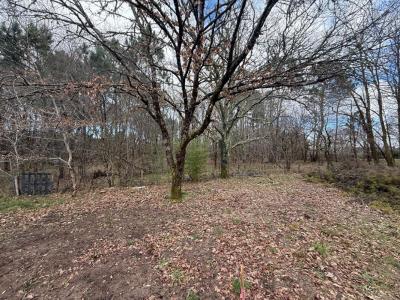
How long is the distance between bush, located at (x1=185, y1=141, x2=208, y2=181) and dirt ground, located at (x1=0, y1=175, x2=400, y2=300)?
485cm

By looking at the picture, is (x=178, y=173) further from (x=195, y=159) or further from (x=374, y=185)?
(x=374, y=185)

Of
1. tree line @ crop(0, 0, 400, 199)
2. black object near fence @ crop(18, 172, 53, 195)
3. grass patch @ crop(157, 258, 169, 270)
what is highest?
tree line @ crop(0, 0, 400, 199)

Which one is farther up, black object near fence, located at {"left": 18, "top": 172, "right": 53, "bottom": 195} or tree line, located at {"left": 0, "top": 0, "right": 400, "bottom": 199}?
tree line, located at {"left": 0, "top": 0, "right": 400, "bottom": 199}

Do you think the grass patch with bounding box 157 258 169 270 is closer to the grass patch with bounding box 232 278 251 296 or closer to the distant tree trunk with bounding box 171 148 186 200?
the grass patch with bounding box 232 278 251 296

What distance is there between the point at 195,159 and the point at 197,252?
734 centimetres

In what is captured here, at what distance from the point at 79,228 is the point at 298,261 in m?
4.17

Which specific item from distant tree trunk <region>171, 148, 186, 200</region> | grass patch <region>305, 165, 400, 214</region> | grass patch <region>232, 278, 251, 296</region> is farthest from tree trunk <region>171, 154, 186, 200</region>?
grass patch <region>305, 165, 400, 214</region>

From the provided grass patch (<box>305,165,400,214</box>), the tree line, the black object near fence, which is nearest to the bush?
the tree line

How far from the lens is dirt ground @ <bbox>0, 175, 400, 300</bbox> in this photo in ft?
9.11

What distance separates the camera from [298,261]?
332 cm

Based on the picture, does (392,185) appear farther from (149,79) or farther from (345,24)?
(149,79)

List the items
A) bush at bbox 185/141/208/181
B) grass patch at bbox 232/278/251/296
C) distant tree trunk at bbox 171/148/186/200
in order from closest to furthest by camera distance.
→ grass patch at bbox 232/278/251/296 → distant tree trunk at bbox 171/148/186/200 → bush at bbox 185/141/208/181

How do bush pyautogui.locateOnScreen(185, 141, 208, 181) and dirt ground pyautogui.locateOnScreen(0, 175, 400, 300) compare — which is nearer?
dirt ground pyautogui.locateOnScreen(0, 175, 400, 300)

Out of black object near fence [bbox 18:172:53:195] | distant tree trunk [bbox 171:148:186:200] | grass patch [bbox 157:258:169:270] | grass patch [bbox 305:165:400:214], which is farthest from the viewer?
black object near fence [bbox 18:172:53:195]
